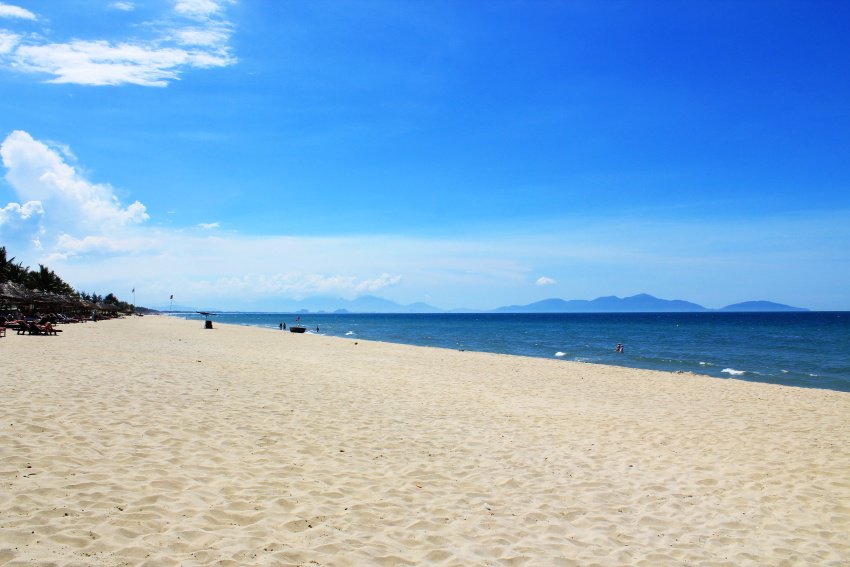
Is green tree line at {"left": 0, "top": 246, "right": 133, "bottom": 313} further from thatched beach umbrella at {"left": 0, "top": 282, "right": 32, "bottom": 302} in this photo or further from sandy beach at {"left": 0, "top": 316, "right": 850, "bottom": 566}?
sandy beach at {"left": 0, "top": 316, "right": 850, "bottom": 566}

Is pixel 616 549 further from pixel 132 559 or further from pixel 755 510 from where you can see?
pixel 132 559

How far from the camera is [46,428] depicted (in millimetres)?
7539

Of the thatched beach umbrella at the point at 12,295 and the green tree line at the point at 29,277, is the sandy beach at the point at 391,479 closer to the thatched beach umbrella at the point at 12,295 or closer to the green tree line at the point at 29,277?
the thatched beach umbrella at the point at 12,295

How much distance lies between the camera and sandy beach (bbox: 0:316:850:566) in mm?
4848

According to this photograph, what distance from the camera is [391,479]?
6.88 meters

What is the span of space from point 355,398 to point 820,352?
1859 inches

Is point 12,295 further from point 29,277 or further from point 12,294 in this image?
point 29,277

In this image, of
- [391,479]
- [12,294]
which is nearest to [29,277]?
[12,294]

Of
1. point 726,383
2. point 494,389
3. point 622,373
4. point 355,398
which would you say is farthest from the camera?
point 622,373

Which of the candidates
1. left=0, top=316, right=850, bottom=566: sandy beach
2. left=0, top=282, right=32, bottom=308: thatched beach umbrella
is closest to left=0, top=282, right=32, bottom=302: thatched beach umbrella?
left=0, top=282, right=32, bottom=308: thatched beach umbrella

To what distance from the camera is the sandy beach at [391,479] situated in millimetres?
4848

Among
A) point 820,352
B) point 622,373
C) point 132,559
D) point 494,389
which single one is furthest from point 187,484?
point 820,352

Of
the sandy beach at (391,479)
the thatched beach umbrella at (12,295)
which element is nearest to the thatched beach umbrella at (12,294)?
the thatched beach umbrella at (12,295)

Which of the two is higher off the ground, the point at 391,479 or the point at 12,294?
the point at 12,294
